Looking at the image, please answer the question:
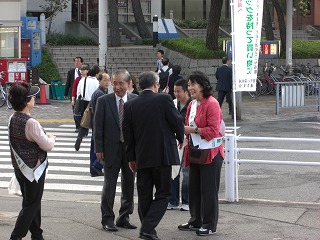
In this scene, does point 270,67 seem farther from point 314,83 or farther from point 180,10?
point 180,10

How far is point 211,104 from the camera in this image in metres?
8.80

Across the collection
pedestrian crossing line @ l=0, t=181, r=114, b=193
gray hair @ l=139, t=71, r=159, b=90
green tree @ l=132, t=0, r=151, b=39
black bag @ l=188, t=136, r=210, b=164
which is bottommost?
pedestrian crossing line @ l=0, t=181, r=114, b=193

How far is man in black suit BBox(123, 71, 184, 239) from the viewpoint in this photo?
8.34 metres

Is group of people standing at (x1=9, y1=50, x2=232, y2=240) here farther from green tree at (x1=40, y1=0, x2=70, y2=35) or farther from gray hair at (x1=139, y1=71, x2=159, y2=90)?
green tree at (x1=40, y1=0, x2=70, y2=35)

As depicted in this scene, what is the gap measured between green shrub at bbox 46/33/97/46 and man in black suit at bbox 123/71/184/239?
27.0 m

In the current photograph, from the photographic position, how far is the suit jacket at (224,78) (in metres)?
22.4

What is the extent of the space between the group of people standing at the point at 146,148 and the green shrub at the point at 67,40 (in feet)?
86.5

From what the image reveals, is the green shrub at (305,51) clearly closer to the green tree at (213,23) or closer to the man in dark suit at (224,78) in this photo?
the green tree at (213,23)

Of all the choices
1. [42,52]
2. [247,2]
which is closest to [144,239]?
[247,2]

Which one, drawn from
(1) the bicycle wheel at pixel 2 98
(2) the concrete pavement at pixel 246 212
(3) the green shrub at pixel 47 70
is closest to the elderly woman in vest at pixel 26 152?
(2) the concrete pavement at pixel 246 212

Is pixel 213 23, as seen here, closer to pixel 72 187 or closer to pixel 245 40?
pixel 72 187

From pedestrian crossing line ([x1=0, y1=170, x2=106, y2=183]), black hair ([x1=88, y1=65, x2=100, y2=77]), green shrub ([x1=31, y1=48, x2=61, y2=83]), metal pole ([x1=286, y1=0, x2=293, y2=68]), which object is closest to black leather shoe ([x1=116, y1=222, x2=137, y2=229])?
pedestrian crossing line ([x1=0, y1=170, x2=106, y2=183])

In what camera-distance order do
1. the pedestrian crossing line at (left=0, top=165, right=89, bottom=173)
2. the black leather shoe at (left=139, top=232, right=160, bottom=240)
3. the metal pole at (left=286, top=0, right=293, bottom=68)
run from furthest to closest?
the metal pole at (left=286, top=0, right=293, bottom=68), the pedestrian crossing line at (left=0, top=165, right=89, bottom=173), the black leather shoe at (left=139, top=232, right=160, bottom=240)

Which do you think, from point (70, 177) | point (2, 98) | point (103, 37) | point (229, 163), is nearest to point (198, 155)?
point (229, 163)
